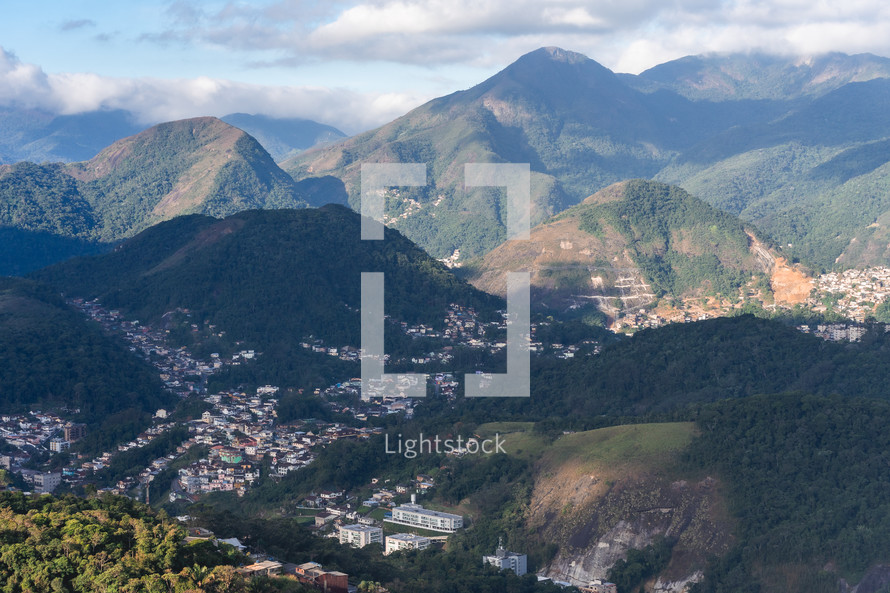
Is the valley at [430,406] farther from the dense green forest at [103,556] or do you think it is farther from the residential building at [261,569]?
the residential building at [261,569]

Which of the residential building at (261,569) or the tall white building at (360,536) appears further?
the tall white building at (360,536)

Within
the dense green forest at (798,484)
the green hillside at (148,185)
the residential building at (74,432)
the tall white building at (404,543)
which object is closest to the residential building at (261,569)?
the tall white building at (404,543)

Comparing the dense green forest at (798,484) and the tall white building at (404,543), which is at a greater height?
the dense green forest at (798,484)

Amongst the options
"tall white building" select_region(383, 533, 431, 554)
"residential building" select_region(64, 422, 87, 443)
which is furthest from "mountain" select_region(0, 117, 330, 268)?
"tall white building" select_region(383, 533, 431, 554)

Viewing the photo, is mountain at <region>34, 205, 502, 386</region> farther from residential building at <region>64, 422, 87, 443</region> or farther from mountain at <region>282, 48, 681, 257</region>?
mountain at <region>282, 48, 681, 257</region>

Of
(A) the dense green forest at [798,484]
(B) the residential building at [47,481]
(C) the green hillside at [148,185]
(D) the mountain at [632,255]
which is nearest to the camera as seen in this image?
(A) the dense green forest at [798,484]

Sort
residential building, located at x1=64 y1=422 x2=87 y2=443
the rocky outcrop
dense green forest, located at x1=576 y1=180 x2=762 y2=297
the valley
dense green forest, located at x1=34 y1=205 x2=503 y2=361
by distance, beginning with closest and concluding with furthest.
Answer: the valley, the rocky outcrop, residential building, located at x1=64 y1=422 x2=87 y2=443, dense green forest, located at x1=34 y1=205 x2=503 y2=361, dense green forest, located at x1=576 y1=180 x2=762 y2=297
